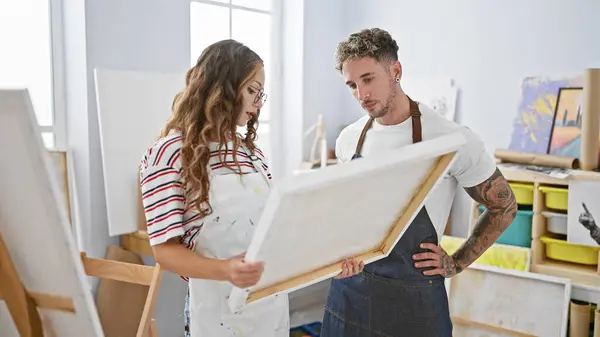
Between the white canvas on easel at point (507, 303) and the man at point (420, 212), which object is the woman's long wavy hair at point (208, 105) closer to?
the man at point (420, 212)

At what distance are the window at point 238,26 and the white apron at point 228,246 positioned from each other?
1841 millimetres

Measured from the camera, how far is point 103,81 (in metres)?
2.51

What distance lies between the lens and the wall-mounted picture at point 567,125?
278 cm

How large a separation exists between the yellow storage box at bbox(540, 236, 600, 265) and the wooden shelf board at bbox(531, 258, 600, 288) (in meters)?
0.03

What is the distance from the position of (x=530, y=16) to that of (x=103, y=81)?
2164 millimetres

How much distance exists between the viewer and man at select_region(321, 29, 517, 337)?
1.63 metres

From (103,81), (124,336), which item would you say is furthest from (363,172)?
(124,336)

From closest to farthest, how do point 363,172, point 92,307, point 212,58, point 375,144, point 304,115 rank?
point 363,172, point 92,307, point 212,58, point 375,144, point 304,115

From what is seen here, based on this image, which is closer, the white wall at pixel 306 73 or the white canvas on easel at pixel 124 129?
the white canvas on easel at pixel 124 129

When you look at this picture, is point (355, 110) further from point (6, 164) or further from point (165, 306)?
point (6, 164)

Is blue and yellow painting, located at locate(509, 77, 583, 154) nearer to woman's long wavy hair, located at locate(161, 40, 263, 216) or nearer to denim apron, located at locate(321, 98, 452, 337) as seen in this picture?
denim apron, located at locate(321, 98, 452, 337)

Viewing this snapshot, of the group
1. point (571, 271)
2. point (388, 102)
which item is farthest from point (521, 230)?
point (388, 102)

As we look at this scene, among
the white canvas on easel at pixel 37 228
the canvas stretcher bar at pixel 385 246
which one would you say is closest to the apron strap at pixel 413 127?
the canvas stretcher bar at pixel 385 246

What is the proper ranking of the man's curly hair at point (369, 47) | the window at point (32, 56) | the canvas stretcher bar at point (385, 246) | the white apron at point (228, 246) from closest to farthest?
the canvas stretcher bar at point (385, 246) < the white apron at point (228, 246) < the man's curly hair at point (369, 47) < the window at point (32, 56)
